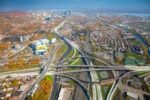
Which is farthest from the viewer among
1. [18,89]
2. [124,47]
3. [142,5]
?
[142,5]

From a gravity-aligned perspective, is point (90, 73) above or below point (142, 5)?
below

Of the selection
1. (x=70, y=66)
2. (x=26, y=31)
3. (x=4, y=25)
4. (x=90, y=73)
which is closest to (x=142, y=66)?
(x=90, y=73)

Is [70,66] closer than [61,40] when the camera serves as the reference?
Yes

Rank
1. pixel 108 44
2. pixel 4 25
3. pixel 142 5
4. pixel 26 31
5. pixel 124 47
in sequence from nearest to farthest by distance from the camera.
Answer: pixel 124 47 → pixel 108 44 → pixel 26 31 → pixel 4 25 → pixel 142 5

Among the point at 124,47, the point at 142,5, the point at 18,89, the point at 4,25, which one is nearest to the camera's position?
the point at 18,89

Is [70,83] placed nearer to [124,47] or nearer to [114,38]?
[124,47]

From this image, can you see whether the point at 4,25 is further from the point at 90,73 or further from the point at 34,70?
the point at 90,73

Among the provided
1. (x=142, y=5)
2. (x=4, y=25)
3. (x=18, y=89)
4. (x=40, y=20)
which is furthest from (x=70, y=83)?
(x=142, y=5)

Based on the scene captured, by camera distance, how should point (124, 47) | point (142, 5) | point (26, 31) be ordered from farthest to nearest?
point (142, 5) < point (26, 31) < point (124, 47)

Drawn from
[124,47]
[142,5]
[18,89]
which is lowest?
[18,89]
